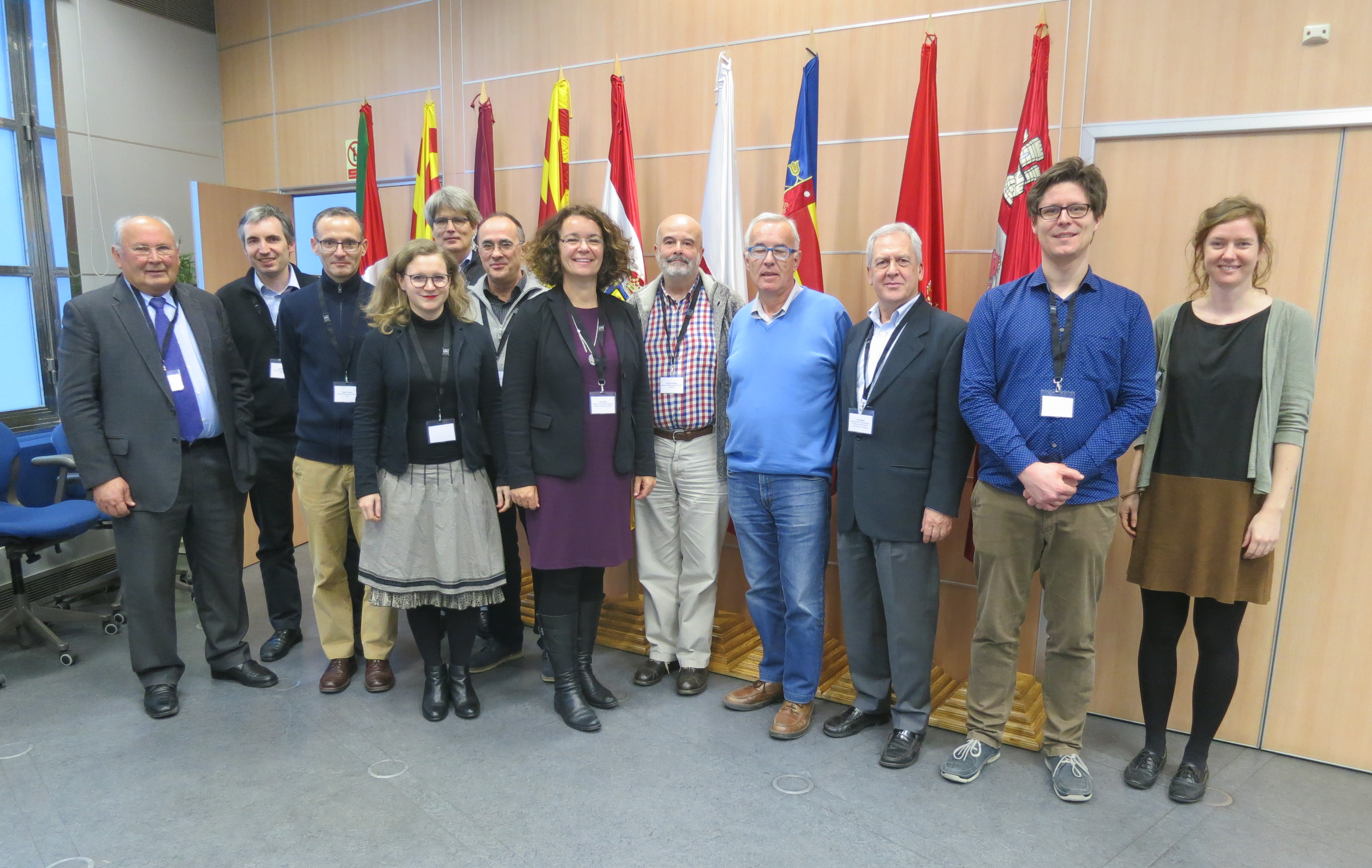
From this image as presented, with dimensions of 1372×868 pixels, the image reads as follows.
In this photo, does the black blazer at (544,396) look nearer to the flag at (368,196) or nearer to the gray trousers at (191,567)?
the gray trousers at (191,567)

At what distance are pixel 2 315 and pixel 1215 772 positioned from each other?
238 inches

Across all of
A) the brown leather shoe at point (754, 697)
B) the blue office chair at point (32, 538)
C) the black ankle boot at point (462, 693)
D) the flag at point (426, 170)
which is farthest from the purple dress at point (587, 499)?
the blue office chair at point (32, 538)

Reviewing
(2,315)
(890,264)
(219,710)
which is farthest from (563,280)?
(2,315)

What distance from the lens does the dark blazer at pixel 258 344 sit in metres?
3.40

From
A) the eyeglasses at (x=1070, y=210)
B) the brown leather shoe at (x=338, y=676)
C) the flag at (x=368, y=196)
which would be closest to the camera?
the eyeglasses at (x=1070, y=210)

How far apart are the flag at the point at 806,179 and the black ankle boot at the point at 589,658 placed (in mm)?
1536

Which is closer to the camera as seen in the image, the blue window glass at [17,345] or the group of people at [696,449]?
the group of people at [696,449]

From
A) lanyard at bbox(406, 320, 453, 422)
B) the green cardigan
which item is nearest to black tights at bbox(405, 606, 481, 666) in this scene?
lanyard at bbox(406, 320, 453, 422)

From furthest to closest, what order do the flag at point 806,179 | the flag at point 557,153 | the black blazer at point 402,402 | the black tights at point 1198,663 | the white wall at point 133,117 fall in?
the white wall at point 133,117 → the flag at point 557,153 → the flag at point 806,179 → the black blazer at point 402,402 → the black tights at point 1198,663

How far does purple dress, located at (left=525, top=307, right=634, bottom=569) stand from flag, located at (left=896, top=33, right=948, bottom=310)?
1222 mm

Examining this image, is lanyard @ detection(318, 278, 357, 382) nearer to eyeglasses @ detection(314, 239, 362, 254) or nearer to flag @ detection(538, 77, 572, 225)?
eyeglasses @ detection(314, 239, 362, 254)

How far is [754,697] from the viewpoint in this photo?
3.11 metres

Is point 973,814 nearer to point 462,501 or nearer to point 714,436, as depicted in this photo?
point 714,436

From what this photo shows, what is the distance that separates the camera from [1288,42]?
265 cm
